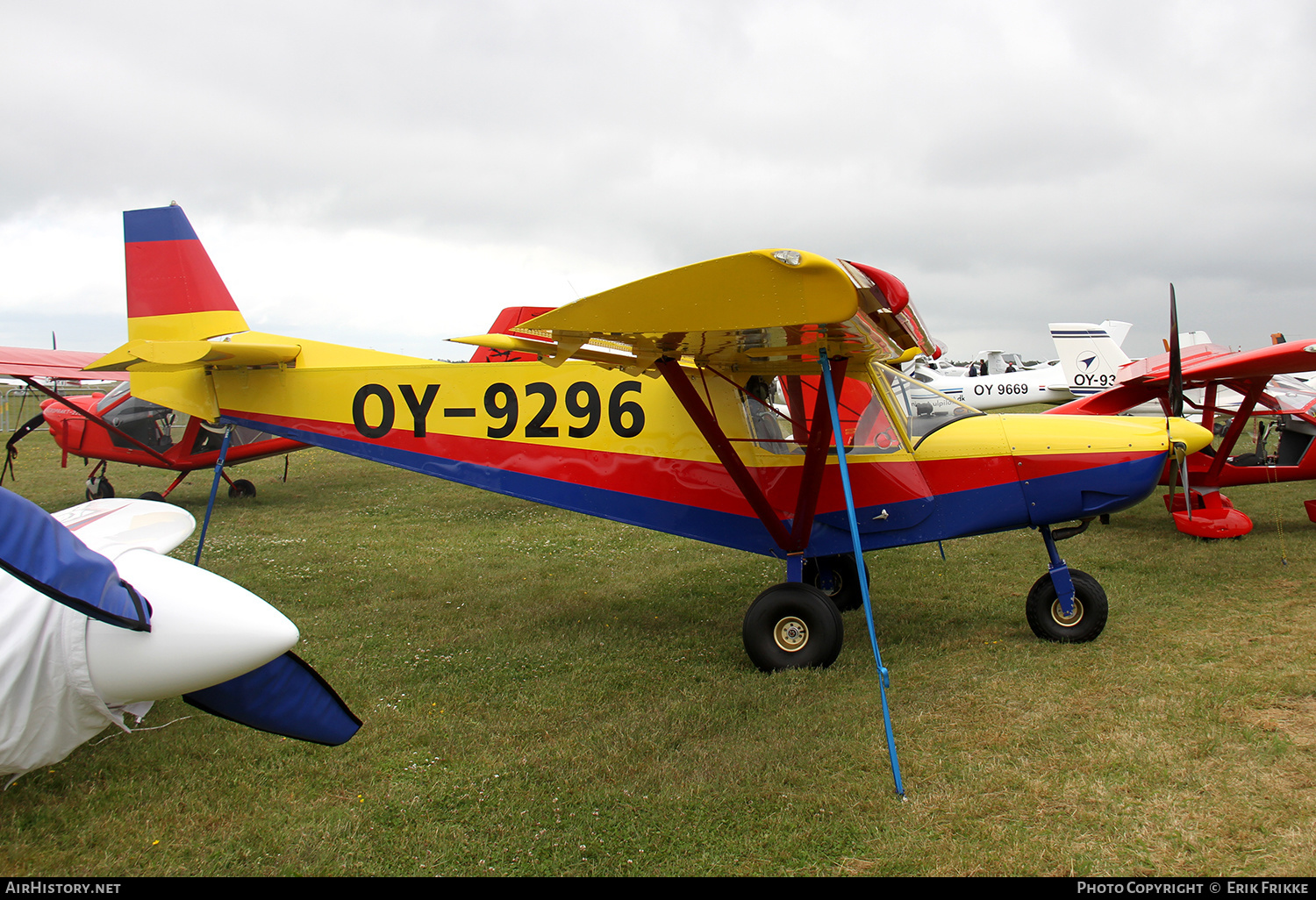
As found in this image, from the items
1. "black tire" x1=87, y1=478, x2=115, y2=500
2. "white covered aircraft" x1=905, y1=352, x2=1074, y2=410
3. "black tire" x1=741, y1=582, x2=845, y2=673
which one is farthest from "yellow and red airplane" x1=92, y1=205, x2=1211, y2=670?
"white covered aircraft" x1=905, y1=352, x2=1074, y2=410

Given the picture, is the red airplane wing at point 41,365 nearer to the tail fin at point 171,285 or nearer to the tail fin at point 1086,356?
the tail fin at point 171,285

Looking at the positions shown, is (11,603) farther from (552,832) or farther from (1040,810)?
(1040,810)

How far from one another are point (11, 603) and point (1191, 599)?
755cm

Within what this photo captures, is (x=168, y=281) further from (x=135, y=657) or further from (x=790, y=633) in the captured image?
(x=790, y=633)

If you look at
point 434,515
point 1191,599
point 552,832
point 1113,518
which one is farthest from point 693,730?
point 1113,518

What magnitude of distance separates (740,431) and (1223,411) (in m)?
7.82

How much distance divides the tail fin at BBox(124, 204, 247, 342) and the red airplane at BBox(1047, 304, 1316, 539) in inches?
365

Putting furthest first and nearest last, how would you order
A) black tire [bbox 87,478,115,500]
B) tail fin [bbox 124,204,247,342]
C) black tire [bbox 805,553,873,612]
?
black tire [bbox 87,478,115,500] < tail fin [bbox 124,204,247,342] < black tire [bbox 805,553,873,612]

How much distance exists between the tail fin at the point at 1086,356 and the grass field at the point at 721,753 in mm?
15844

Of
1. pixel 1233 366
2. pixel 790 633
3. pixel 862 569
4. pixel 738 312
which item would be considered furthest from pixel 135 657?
pixel 1233 366

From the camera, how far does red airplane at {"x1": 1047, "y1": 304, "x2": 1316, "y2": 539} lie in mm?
7891

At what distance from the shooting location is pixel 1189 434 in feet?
16.1

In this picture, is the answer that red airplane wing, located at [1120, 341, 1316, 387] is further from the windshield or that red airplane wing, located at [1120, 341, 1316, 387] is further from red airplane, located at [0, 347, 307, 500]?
red airplane, located at [0, 347, 307, 500]

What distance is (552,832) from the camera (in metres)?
3.05
